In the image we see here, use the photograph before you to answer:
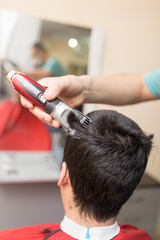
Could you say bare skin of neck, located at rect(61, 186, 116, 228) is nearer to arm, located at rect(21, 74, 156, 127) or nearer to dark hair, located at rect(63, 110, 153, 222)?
dark hair, located at rect(63, 110, 153, 222)

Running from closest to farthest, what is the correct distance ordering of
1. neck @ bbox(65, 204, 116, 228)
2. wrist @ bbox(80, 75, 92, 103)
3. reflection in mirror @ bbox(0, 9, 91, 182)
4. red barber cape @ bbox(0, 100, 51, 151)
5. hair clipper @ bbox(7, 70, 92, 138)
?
1. hair clipper @ bbox(7, 70, 92, 138)
2. neck @ bbox(65, 204, 116, 228)
3. wrist @ bbox(80, 75, 92, 103)
4. reflection in mirror @ bbox(0, 9, 91, 182)
5. red barber cape @ bbox(0, 100, 51, 151)

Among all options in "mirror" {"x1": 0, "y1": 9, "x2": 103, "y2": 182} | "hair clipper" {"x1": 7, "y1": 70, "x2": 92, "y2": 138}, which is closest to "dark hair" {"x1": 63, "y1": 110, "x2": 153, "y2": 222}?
"hair clipper" {"x1": 7, "y1": 70, "x2": 92, "y2": 138}

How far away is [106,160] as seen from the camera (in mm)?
725

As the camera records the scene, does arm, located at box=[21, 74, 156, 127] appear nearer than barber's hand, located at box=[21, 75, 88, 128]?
No

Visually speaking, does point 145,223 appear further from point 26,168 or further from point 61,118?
point 61,118

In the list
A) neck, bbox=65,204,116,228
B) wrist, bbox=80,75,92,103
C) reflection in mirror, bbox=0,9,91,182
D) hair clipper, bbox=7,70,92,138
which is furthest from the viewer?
reflection in mirror, bbox=0,9,91,182

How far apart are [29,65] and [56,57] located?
0.70 feet

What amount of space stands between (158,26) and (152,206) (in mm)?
1390

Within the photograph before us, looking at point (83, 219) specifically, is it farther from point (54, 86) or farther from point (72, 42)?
point (72, 42)

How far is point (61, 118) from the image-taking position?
696 mm

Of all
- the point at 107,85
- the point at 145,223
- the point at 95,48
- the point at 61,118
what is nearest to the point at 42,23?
the point at 95,48

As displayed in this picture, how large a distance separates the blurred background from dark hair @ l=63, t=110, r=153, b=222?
90 centimetres

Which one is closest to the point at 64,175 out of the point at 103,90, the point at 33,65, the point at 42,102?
the point at 42,102

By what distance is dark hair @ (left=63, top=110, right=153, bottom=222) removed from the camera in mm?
725
